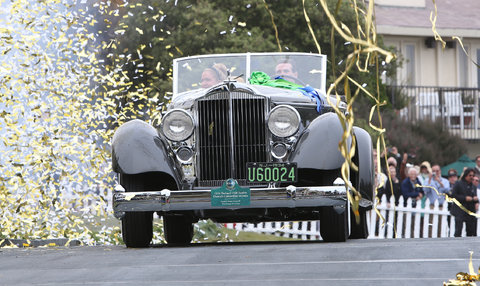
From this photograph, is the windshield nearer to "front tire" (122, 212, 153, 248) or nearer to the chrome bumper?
"front tire" (122, 212, 153, 248)

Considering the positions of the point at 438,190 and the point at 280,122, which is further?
the point at 438,190

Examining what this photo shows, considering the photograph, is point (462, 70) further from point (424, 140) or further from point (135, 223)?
point (135, 223)

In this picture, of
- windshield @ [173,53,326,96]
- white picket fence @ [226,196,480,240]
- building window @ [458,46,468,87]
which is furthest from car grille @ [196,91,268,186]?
building window @ [458,46,468,87]

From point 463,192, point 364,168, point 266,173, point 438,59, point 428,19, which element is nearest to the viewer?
point 266,173

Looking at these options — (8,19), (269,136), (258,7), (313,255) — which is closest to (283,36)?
(258,7)

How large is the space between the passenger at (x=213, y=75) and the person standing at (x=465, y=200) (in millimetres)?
5625

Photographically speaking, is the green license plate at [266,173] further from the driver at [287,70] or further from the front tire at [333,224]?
the driver at [287,70]

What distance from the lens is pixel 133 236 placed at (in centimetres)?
905

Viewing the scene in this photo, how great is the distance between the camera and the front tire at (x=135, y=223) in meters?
8.95

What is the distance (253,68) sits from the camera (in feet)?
34.9

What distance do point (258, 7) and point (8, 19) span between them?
10275mm

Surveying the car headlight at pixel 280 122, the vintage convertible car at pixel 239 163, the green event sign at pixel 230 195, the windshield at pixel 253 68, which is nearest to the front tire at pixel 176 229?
the windshield at pixel 253 68

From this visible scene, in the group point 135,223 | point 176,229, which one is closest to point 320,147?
point 135,223

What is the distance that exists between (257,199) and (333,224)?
890 mm
